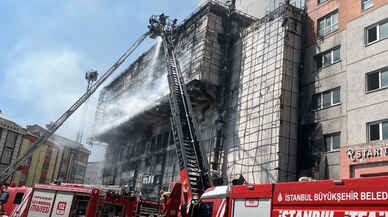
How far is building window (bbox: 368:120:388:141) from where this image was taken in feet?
52.0

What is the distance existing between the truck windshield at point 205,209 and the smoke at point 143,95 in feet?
58.3

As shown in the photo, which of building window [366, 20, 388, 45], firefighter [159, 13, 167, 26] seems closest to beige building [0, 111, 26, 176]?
firefighter [159, 13, 167, 26]

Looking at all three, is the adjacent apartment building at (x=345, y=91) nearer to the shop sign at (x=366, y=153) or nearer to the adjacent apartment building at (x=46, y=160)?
the shop sign at (x=366, y=153)

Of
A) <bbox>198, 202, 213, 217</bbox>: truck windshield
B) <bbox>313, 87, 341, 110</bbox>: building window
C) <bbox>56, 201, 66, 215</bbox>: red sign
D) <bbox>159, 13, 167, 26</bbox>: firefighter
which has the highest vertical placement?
<bbox>159, 13, 167, 26</bbox>: firefighter

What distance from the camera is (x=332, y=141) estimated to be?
60.6ft

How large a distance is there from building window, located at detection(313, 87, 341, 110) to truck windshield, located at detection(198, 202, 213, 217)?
1094 cm

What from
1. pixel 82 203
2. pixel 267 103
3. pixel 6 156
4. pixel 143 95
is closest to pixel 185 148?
pixel 267 103

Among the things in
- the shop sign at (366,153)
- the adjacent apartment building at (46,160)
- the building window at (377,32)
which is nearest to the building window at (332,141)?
the shop sign at (366,153)

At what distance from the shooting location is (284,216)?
8094mm

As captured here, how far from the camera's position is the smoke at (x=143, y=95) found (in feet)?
100

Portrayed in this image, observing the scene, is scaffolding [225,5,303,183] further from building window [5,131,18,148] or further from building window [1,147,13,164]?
building window [5,131,18,148]

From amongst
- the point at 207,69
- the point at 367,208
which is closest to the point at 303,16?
the point at 207,69

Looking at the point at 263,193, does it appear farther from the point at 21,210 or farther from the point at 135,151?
the point at 135,151

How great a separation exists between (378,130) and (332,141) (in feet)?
8.84
